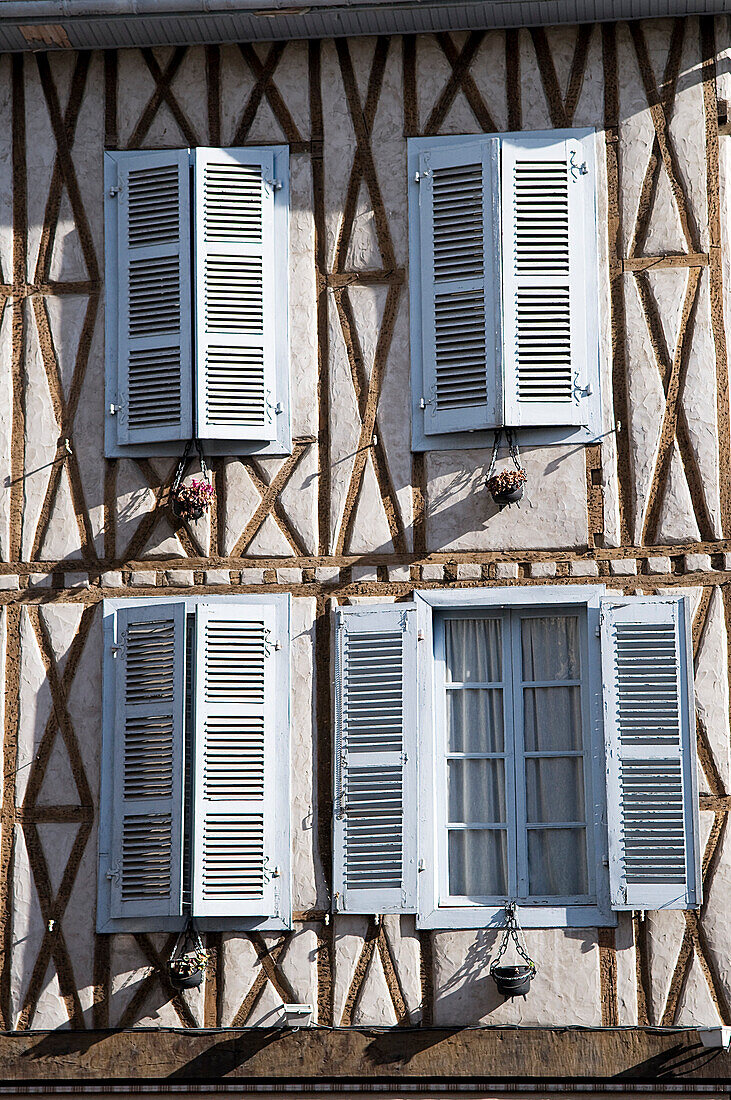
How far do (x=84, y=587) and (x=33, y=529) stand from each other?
45 centimetres

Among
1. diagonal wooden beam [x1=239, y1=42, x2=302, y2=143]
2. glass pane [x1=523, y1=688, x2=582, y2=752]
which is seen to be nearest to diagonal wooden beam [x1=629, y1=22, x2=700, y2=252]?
diagonal wooden beam [x1=239, y1=42, x2=302, y2=143]

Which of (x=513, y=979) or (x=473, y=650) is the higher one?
(x=473, y=650)

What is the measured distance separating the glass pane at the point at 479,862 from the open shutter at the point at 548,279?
223cm

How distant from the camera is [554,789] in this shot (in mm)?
7816

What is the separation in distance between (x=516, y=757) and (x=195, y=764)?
1.72 metres

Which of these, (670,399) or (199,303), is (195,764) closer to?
(199,303)

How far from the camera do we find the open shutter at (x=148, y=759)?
7.64m

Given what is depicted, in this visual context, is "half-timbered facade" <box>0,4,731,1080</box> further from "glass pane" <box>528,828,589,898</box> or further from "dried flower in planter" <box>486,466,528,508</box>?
"dried flower in planter" <box>486,466,528,508</box>

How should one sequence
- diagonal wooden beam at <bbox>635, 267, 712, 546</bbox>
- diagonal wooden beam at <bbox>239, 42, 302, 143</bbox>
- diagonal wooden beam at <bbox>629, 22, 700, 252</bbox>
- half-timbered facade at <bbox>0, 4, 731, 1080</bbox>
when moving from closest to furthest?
half-timbered facade at <bbox>0, 4, 731, 1080</bbox>
diagonal wooden beam at <bbox>635, 267, 712, 546</bbox>
diagonal wooden beam at <bbox>629, 22, 700, 252</bbox>
diagonal wooden beam at <bbox>239, 42, 302, 143</bbox>

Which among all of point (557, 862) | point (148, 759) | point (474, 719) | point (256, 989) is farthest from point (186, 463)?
point (557, 862)

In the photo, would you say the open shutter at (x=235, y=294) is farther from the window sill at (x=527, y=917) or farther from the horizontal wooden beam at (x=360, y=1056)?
the horizontal wooden beam at (x=360, y=1056)

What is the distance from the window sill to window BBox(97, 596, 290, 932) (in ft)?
2.59

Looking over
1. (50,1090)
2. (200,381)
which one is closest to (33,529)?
(200,381)

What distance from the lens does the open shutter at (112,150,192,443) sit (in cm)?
812
